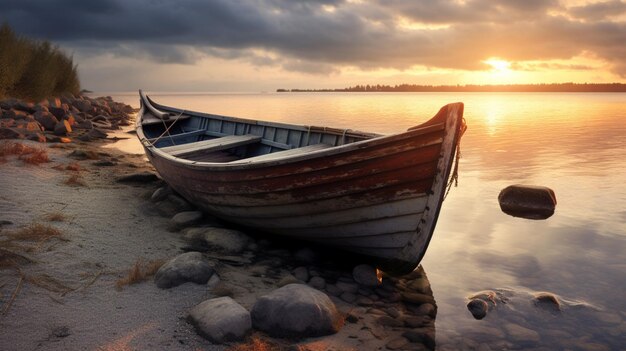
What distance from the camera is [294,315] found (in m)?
4.68

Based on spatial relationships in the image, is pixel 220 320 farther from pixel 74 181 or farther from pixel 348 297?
pixel 74 181

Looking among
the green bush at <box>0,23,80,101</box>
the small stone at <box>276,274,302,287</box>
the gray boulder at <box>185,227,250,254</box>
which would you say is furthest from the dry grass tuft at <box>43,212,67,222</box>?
the green bush at <box>0,23,80,101</box>

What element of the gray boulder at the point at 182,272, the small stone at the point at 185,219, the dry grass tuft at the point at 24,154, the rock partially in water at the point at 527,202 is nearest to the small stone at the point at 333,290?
the gray boulder at the point at 182,272

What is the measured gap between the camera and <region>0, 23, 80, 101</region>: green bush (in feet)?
77.7

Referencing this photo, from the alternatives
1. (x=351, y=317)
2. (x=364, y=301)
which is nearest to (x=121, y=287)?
(x=351, y=317)

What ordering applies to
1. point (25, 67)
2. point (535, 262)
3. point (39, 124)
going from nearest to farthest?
point (535, 262)
point (39, 124)
point (25, 67)

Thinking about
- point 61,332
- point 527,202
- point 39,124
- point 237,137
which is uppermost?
point 237,137

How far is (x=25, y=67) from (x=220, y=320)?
95.6 feet

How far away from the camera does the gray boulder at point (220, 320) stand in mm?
4402

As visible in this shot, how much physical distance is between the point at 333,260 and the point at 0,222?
5191mm

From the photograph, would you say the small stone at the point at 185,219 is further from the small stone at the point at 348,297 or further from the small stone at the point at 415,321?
the small stone at the point at 415,321

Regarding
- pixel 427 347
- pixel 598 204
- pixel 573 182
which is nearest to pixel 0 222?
pixel 427 347

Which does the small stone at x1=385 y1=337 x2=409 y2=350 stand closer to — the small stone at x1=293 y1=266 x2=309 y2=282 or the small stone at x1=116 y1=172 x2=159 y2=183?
the small stone at x1=293 y1=266 x2=309 y2=282

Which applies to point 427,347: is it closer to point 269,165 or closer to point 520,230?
point 269,165
